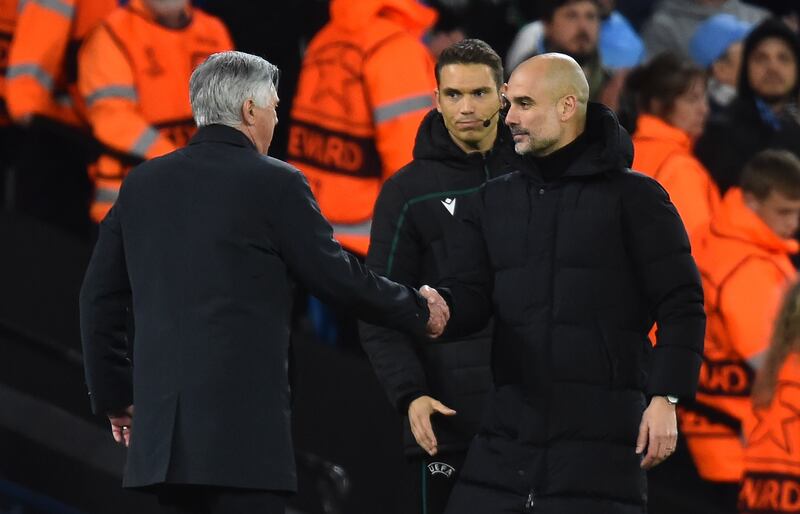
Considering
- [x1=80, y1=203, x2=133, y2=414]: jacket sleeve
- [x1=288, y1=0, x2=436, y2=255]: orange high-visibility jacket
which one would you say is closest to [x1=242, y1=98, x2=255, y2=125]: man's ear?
[x1=80, y1=203, x2=133, y2=414]: jacket sleeve

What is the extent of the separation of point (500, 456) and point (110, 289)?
1.04 metres

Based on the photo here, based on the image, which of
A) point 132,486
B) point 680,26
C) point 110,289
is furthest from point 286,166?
point 680,26

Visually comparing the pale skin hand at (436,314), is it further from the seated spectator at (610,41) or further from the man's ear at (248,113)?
the seated spectator at (610,41)

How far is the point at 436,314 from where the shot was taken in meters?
4.86

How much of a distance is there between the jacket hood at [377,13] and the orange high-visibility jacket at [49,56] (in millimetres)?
1015

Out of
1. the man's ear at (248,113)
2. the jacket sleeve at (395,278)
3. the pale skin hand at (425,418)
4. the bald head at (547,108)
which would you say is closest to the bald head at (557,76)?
the bald head at (547,108)

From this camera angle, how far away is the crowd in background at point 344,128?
23.2 feet

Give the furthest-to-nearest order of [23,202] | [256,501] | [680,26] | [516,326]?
[680,26] < [23,202] < [516,326] < [256,501]

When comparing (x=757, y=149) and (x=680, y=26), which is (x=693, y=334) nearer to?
(x=757, y=149)

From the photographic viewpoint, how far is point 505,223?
15.8 feet

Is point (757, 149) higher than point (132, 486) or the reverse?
higher

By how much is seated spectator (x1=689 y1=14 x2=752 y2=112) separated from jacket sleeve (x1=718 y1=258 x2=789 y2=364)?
174 cm

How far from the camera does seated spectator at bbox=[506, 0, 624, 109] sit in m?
7.95

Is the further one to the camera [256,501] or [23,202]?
[23,202]
